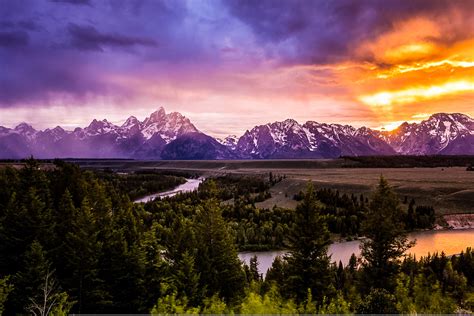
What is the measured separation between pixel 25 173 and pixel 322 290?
143ft

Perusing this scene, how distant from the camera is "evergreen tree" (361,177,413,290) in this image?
36.8 m

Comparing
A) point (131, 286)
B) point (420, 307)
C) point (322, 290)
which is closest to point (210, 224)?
point (131, 286)

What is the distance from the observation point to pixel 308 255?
1437 inches

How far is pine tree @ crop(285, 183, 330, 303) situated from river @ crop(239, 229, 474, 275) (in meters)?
24.1

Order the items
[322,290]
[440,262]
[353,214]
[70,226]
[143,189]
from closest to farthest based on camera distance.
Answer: [322,290], [70,226], [440,262], [353,214], [143,189]

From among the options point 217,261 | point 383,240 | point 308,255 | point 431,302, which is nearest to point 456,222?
point 383,240

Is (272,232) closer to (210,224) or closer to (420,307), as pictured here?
(210,224)

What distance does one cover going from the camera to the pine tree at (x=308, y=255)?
117ft

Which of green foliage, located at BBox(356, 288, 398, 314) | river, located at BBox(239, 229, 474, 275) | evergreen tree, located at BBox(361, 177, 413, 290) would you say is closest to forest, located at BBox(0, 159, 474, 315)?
evergreen tree, located at BBox(361, 177, 413, 290)

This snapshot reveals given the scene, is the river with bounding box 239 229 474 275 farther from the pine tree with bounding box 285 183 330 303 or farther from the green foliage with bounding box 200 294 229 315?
the green foliage with bounding box 200 294 229 315

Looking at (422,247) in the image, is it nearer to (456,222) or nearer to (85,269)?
(456,222)

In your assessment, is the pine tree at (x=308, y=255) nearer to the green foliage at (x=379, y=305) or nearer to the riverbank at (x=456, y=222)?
the green foliage at (x=379, y=305)

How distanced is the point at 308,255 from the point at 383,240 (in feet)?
21.6

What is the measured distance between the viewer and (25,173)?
58.9m
